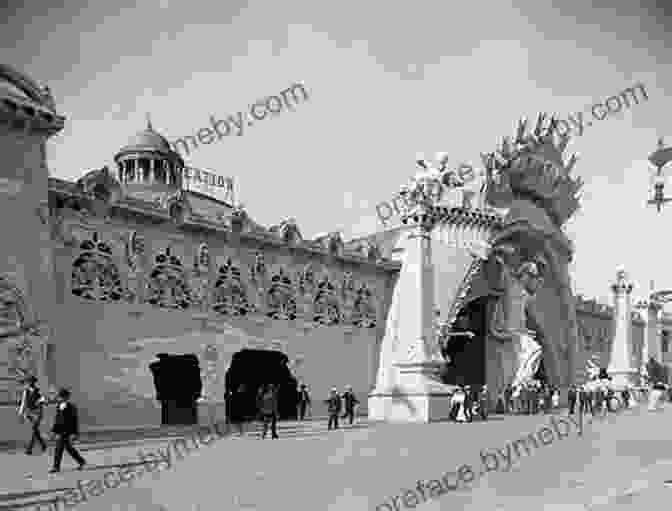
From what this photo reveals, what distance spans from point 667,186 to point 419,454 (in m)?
39.4

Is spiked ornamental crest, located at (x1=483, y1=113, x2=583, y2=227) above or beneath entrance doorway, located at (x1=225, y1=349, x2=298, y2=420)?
above

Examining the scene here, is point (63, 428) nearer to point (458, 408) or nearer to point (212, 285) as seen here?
point (212, 285)

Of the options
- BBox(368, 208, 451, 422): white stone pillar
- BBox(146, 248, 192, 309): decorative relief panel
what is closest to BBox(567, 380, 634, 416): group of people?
BBox(368, 208, 451, 422): white stone pillar

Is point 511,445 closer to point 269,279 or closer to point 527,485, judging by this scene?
point 527,485

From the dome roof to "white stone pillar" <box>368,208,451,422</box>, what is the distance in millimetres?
Result: 18221

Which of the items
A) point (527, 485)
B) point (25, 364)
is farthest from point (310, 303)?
point (527, 485)

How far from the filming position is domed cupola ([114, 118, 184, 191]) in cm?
3394

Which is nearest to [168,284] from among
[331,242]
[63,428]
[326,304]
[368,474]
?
[326,304]

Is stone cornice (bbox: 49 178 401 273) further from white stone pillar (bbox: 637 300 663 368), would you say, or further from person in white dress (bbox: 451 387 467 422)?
white stone pillar (bbox: 637 300 663 368)

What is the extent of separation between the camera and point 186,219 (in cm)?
2142

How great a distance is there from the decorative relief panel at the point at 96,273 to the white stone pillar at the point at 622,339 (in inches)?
1094

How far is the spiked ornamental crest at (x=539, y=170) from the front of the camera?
110 ft

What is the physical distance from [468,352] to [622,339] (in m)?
9.39

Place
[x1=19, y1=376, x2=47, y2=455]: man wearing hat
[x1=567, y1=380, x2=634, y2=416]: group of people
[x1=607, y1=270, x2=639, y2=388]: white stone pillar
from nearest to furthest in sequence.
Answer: [x1=19, y1=376, x2=47, y2=455]: man wearing hat
[x1=567, y1=380, x2=634, y2=416]: group of people
[x1=607, y1=270, x2=639, y2=388]: white stone pillar
